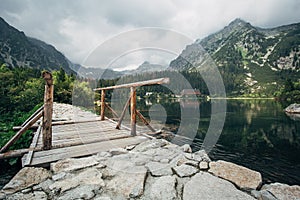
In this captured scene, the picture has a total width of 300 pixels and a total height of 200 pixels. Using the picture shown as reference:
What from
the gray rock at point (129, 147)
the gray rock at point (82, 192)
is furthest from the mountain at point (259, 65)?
the gray rock at point (82, 192)

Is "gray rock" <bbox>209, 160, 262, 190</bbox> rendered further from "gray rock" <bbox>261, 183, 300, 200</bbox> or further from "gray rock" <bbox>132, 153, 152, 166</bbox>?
"gray rock" <bbox>132, 153, 152, 166</bbox>

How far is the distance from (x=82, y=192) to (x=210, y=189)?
1.75 meters

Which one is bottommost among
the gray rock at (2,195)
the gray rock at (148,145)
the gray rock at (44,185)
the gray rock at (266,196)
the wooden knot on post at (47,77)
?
the gray rock at (2,195)

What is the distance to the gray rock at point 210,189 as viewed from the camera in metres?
2.26

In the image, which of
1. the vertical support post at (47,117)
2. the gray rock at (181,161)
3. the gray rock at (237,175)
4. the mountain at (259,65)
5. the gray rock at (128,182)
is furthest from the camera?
the mountain at (259,65)

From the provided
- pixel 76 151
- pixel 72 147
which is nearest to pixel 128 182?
pixel 76 151

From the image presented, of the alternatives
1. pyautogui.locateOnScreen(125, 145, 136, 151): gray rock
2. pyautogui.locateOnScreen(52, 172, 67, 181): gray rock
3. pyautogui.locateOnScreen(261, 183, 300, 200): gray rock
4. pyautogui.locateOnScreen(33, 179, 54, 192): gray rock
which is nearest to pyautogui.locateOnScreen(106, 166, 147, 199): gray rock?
pyautogui.locateOnScreen(52, 172, 67, 181): gray rock

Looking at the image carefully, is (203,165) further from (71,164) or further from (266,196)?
(71,164)

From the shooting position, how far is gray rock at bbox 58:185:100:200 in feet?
7.39

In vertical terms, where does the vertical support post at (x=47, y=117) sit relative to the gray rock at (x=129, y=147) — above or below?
above

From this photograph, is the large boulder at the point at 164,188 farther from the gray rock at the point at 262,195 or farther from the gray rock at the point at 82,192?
the gray rock at the point at 262,195

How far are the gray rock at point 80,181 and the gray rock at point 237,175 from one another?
1.86 meters

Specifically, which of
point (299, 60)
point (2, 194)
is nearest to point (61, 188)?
point (2, 194)

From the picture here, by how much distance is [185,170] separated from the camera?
2.93m
